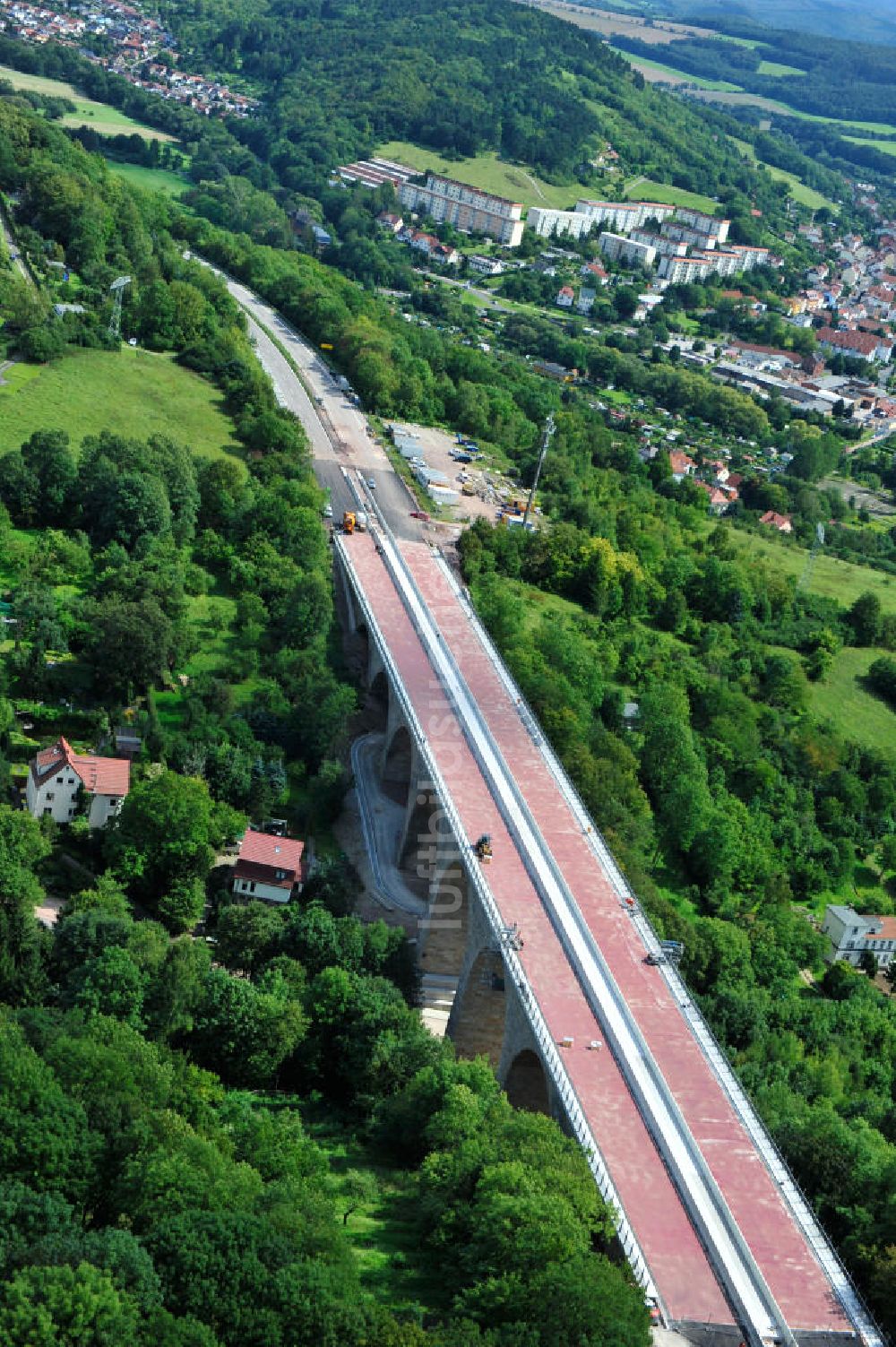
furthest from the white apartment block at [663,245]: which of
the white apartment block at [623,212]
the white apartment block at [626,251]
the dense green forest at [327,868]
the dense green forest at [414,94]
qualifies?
the dense green forest at [327,868]

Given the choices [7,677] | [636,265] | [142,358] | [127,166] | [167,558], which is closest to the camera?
[7,677]

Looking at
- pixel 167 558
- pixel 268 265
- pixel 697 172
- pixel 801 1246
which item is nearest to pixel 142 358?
pixel 167 558

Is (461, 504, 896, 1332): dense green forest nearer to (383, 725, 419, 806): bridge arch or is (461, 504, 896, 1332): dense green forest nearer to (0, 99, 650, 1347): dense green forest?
(383, 725, 419, 806): bridge arch

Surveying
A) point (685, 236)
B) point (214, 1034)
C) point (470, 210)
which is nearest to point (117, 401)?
point (214, 1034)

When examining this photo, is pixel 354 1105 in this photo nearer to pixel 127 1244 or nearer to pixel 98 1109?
pixel 98 1109

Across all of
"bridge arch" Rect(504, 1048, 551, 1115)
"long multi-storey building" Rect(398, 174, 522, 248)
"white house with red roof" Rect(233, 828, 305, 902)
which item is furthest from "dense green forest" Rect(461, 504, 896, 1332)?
"long multi-storey building" Rect(398, 174, 522, 248)

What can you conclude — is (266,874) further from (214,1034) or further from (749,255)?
(749,255)

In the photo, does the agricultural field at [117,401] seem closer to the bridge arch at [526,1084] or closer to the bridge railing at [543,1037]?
the bridge railing at [543,1037]
